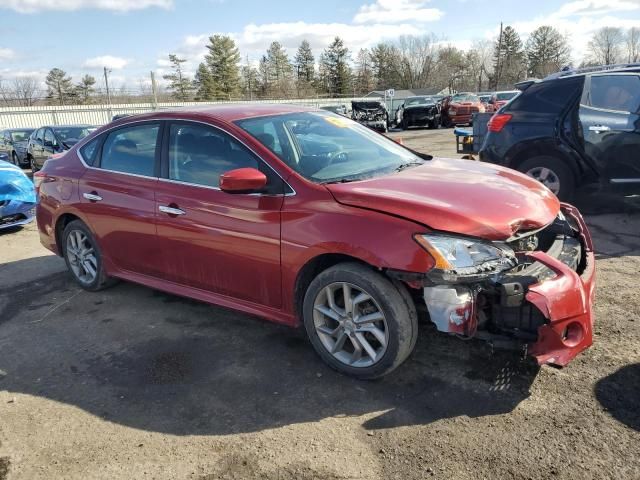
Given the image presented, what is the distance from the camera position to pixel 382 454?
2545 millimetres

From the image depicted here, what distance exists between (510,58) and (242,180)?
94823 mm

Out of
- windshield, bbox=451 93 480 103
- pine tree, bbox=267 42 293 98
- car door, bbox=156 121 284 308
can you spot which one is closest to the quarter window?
car door, bbox=156 121 284 308

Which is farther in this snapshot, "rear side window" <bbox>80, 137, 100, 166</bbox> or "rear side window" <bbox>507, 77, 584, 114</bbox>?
"rear side window" <bbox>507, 77, 584, 114</bbox>

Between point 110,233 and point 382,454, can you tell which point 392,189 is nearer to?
point 382,454

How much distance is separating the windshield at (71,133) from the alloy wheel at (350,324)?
41.5 feet

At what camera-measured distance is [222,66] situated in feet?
219

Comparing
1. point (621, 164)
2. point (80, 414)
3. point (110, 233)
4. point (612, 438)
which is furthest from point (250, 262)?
point (621, 164)

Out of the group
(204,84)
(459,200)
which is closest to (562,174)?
(459,200)

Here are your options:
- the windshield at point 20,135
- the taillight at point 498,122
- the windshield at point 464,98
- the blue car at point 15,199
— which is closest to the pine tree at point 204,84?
the windshield at point 464,98

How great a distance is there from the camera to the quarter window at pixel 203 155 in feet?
12.0

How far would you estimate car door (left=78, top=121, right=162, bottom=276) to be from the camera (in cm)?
419

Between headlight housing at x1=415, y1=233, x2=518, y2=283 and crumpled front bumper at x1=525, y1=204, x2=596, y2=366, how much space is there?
0.24 m

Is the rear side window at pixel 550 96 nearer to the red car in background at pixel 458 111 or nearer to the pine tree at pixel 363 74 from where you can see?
the red car in background at pixel 458 111

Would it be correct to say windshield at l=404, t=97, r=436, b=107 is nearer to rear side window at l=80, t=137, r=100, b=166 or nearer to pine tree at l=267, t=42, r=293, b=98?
rear side window at l=80, t=137, r=100, b=166
